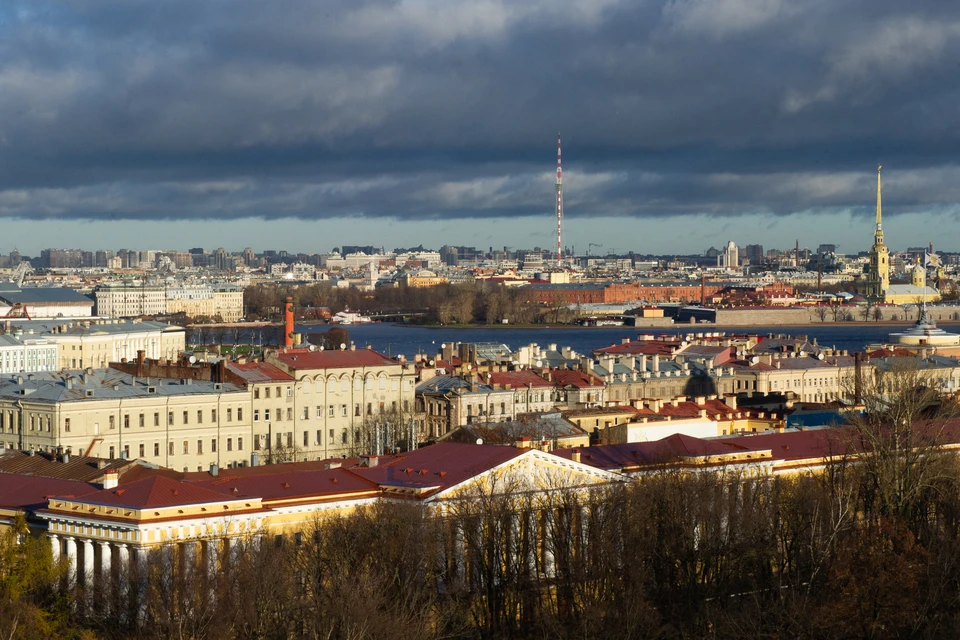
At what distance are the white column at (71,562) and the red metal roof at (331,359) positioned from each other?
15512 millimetres

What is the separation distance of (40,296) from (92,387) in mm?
66614

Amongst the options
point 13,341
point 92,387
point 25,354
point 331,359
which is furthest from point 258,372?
point 13,341

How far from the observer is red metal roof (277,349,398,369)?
3478 cm

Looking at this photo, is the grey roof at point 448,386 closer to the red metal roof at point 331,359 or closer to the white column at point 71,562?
the red metal roof at point 331,359

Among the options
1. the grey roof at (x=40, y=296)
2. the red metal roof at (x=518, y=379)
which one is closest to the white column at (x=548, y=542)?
the red metal roof at (x=518, y=379)

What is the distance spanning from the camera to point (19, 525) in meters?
18.7

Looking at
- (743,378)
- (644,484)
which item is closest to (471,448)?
(644,484)

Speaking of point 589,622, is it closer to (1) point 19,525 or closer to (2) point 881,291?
(1) point 19,525

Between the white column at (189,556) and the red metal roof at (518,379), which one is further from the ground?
the red metal roof at (518,379)

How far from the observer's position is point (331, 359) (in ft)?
117

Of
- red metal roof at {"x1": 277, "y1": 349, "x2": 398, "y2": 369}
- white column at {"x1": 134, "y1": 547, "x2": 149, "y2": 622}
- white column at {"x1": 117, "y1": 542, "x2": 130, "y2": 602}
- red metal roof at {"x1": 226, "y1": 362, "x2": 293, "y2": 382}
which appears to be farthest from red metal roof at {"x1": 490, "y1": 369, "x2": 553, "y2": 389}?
white column at {"x1": 134, "y1": 547, "x2": 149, "y2": 622}

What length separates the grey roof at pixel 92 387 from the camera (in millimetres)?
30094

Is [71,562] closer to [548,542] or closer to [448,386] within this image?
[548,542]

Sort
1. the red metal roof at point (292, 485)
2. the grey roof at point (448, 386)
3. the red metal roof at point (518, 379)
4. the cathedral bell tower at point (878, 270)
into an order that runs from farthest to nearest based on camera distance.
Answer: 1. the cathedral bell tower at point (878, 270)
2. the red metal roof at point (518, 379)
3. the grey roof at point (448, 386)
4. the red metal roof at point (292, 485)
